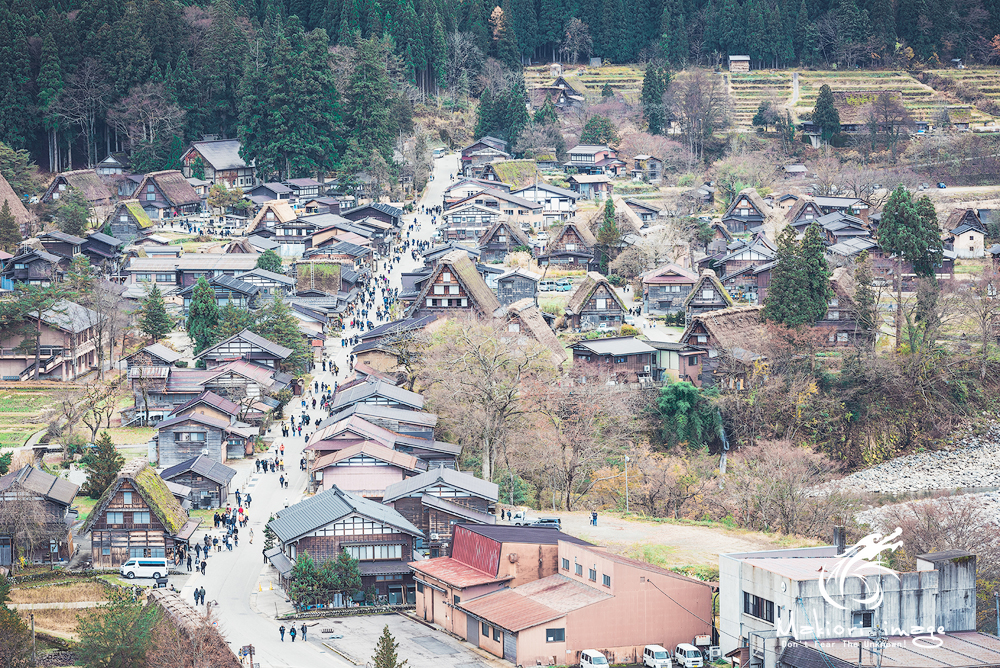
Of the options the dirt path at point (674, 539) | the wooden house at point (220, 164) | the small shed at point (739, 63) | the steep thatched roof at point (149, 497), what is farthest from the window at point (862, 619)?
the small shed at point (739, 63)

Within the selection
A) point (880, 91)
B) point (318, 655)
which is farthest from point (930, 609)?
point (880, 91)

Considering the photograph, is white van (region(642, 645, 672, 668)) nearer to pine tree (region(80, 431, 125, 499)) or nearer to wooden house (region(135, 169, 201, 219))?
pine tree (region(80, 431, 125, 499))

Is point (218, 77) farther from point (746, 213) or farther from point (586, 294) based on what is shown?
point (586, 294)

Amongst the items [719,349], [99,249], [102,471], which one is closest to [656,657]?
[102,471]

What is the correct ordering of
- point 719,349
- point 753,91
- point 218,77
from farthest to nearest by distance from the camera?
1. point 753,91
2. point 218,77
3. point 719,349

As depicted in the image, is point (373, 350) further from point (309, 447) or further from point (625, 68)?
point (625, 68)

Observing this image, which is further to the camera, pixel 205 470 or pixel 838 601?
pixel 205 470
